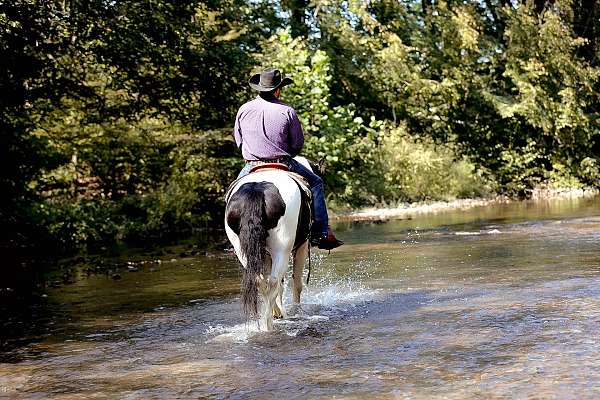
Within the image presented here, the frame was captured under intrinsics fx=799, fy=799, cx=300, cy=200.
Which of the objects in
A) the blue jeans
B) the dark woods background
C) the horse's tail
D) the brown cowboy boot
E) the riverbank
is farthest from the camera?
the riverbank

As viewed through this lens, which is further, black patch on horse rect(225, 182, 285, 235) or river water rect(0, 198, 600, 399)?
black patch on horse rect(225, 182, 285, 235)

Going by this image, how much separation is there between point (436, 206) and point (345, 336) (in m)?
20.5

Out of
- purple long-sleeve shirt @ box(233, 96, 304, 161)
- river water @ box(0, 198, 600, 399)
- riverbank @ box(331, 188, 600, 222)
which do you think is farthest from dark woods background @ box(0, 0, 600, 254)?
purple long-sleeve shirt @ box(233, 96, 304, 161)

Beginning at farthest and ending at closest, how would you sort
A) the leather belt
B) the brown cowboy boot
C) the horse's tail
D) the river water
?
the brown cowboy boot, the leather belt, the horse's tail, the river water

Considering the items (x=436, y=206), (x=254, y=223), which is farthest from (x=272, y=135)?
(x=436, y=206)

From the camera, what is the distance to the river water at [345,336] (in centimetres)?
443

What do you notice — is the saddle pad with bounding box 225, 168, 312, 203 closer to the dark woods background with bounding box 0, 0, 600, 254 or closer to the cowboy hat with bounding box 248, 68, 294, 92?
the cowboy hat with bounding box 248, 68, 294, 92

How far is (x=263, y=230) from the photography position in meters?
6.30

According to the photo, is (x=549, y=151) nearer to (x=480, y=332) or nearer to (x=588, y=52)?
(x=588, y=52)

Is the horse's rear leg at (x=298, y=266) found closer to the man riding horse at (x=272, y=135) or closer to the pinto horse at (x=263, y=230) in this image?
the man riding horse at (x=272, y=135)

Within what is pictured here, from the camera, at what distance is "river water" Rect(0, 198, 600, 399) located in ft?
14.5

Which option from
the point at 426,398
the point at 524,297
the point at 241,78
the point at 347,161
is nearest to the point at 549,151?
the point at 347,161

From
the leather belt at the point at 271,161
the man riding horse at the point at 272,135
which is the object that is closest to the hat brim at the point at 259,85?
the man riding horse at the point at 272,135

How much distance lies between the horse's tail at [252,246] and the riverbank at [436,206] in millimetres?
15250
